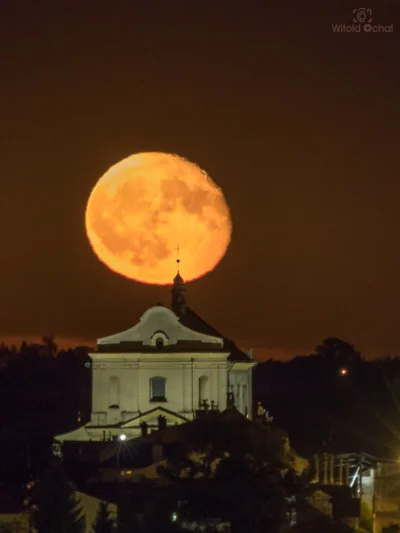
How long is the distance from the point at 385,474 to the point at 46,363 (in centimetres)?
8926

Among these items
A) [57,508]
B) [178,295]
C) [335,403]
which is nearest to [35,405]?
[335,403]

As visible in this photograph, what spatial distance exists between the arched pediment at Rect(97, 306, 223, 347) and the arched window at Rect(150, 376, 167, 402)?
211 centimetres

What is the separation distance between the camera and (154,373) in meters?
117

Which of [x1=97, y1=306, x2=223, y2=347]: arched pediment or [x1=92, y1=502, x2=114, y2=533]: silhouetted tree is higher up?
[x1=97, y1=306, x2=223, y2=347]: arched pediment

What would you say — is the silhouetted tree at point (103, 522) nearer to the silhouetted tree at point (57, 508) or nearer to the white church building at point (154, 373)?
the silhouetted tree at point (57, 508)

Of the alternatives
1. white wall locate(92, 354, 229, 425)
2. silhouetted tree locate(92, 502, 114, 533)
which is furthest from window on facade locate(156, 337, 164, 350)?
silhouetted tree locate(92, 502, 114, 533)

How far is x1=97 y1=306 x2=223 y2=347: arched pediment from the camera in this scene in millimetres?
116125

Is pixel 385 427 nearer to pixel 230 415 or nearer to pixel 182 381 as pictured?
pixel 182 381

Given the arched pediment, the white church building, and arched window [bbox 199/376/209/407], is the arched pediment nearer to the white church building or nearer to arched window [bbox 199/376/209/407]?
the white church building

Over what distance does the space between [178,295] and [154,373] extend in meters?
6.81

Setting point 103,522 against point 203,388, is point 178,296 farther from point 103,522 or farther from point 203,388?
point 103,522

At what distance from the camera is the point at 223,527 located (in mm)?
78250

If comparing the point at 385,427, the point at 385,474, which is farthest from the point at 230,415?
the point at 385,427

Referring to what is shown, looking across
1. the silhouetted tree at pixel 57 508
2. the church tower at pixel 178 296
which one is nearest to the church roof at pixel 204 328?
the church tower at pixel 178 296
